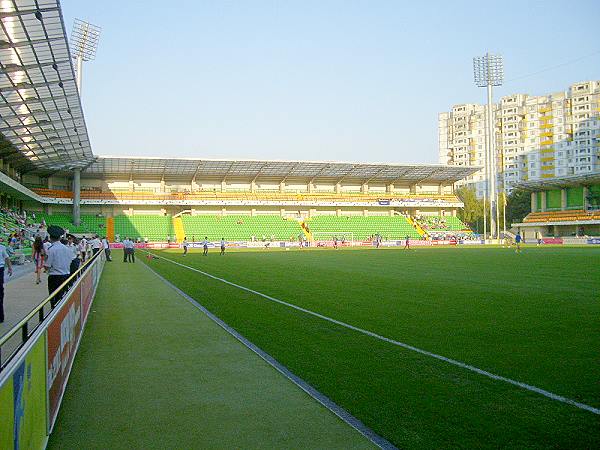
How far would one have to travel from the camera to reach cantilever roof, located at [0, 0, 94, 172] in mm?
20547

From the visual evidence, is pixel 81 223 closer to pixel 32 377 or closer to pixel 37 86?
pixel 37 86

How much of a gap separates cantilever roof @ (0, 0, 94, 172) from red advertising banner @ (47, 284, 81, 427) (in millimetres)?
17006

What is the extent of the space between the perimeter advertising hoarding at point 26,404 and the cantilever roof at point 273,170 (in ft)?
200

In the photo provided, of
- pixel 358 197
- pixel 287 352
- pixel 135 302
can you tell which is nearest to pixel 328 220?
pixel 358 197

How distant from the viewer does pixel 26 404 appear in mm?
3613

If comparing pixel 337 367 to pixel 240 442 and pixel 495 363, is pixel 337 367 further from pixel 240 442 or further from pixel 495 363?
pixel 240 442

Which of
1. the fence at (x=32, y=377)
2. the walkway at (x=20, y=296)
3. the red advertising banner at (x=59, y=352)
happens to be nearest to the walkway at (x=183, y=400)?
the red advertising banner at (x=59, y=352)

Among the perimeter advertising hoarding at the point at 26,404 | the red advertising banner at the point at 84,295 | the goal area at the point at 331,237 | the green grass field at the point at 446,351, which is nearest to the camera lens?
the perimeter advertising hoarding at the point at 26,404

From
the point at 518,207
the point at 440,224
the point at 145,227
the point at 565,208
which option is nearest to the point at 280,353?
the point at 145,227

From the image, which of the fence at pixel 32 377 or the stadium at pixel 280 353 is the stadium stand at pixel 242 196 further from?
the fence at pixel 32 377

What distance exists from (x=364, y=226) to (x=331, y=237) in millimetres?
6171

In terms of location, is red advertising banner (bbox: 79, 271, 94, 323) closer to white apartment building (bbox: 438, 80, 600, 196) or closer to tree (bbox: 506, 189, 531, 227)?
tree (bbox: 506, 189, 531, 227)

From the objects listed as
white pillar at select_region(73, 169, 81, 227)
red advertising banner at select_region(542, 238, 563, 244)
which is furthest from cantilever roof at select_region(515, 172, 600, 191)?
white pillar at select_region(73, 169, 81, 227)

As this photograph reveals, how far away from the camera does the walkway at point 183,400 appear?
15.0ft
